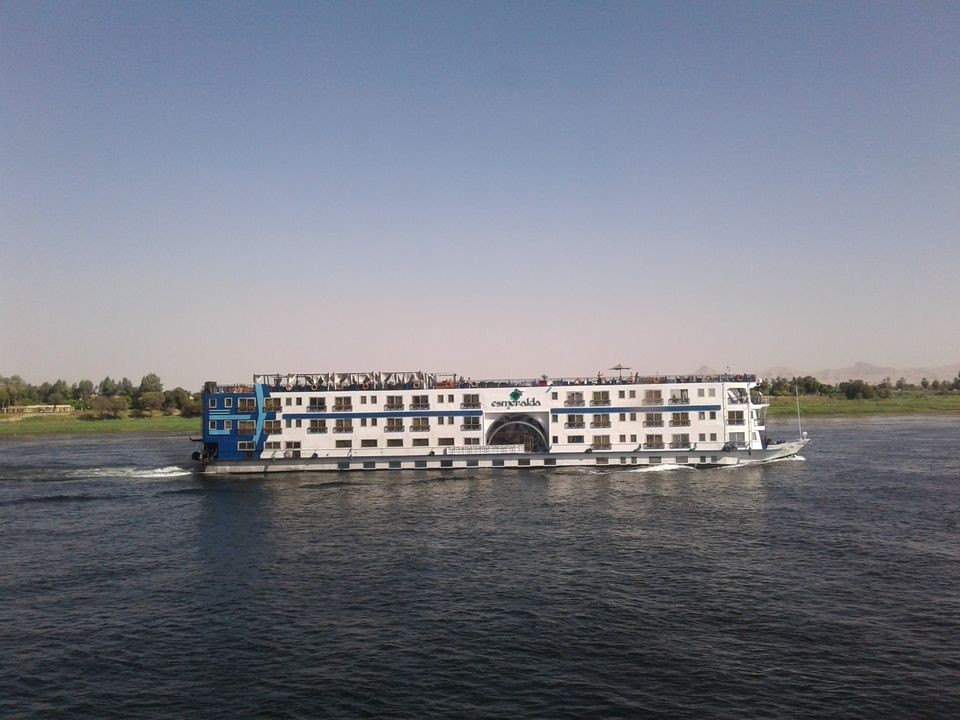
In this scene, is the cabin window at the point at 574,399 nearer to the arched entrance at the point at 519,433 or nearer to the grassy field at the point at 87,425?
the arched entrance at the point at 519,433

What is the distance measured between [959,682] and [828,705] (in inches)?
242

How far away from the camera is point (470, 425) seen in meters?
81.4

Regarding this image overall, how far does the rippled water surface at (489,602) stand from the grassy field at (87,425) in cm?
10675

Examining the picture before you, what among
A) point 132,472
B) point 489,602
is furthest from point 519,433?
point 489,602

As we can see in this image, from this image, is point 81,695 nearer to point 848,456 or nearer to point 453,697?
point 453,697

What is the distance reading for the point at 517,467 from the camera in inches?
3167

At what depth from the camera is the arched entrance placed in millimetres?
81812

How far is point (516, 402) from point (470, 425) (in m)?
6.22

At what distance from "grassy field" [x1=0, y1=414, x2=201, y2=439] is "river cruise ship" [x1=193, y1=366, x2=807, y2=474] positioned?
85127mm

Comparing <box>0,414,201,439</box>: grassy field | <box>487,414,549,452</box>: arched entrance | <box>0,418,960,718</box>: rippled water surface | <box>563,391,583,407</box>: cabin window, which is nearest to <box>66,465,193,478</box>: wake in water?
<box>0,418,960,718</box>: rippled water surface

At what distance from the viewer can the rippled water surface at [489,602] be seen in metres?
25.9

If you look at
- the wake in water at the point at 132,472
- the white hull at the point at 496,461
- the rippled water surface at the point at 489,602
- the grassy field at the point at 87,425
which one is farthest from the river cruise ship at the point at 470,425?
the grassy field at the point at 87,425

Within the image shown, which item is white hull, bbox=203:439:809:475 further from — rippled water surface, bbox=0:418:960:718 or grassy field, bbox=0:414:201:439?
grassy field, bbox=0:414:201:439

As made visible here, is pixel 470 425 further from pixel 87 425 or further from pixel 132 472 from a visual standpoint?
pixel 87 425
